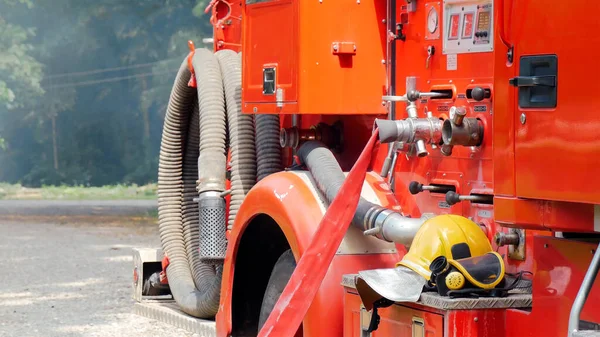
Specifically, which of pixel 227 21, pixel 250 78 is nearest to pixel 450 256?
pixel 250 78

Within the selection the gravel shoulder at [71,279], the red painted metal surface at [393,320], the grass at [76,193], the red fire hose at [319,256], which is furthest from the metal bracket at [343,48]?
the grass at [76,193]

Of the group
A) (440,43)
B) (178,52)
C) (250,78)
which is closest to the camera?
(440,43)

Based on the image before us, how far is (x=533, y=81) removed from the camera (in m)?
3.03

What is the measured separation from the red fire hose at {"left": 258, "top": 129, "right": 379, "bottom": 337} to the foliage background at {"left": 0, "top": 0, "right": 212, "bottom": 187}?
21851mm

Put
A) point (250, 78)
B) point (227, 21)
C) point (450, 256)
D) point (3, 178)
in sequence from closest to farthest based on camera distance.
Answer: point (450, 256) < point (250, 78) < point (227, 21) < point (3, 178)

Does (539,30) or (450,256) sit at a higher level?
(539,30)

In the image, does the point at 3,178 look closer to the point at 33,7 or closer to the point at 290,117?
the point at 33,7

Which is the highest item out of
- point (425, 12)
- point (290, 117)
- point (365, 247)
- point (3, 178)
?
point (425, 12)

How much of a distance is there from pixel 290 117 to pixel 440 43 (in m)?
1.46

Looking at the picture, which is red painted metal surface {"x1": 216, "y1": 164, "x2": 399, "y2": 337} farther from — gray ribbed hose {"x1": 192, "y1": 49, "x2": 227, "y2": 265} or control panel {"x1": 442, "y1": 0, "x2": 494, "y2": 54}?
gray ribbed hose {"x1": 192, "y1": 49, "x2": 227, "y2": 265}

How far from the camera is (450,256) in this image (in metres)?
3.62

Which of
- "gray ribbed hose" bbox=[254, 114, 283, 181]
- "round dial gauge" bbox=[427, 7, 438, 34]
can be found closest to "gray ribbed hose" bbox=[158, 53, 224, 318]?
"gray ribbed hose" bbox=[254, 114, 283, 181]

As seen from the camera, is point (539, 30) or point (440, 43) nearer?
point (539, 30)

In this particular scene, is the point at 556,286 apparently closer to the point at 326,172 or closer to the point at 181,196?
the point at 326,172
